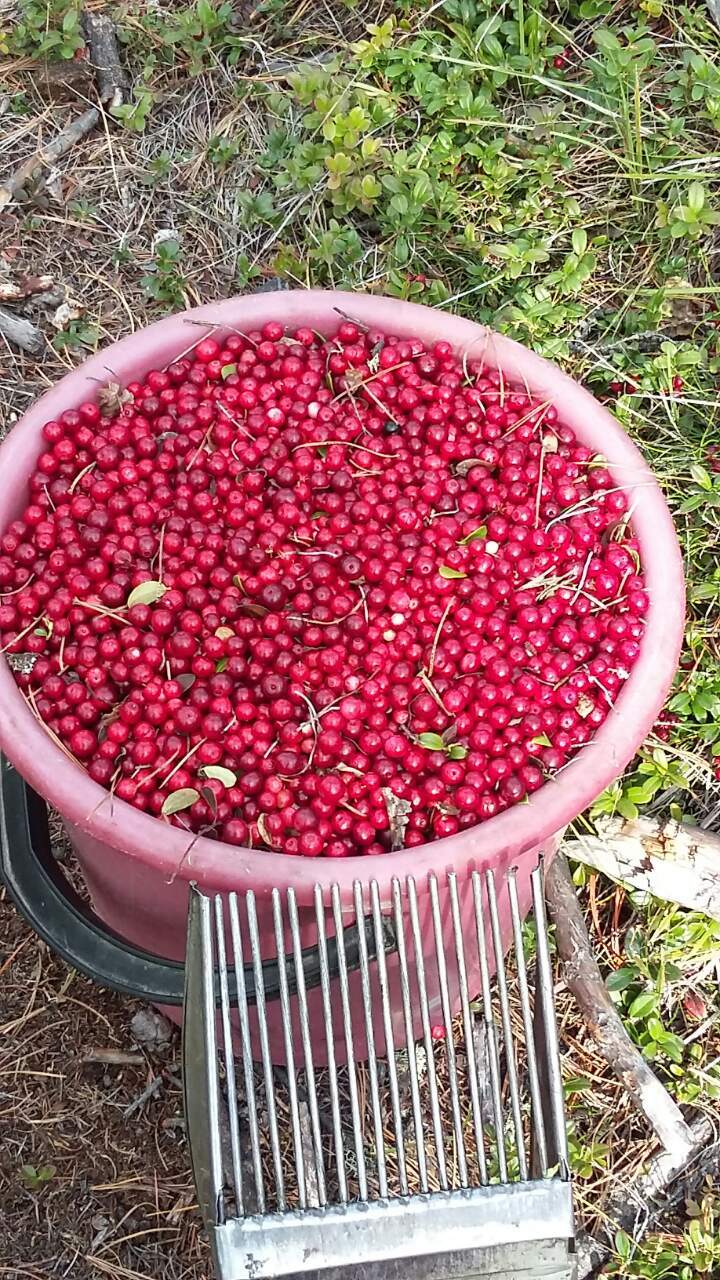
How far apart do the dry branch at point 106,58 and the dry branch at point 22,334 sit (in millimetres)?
717

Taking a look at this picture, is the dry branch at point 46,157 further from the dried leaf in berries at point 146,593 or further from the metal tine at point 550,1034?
the metal tine at point 550,1034

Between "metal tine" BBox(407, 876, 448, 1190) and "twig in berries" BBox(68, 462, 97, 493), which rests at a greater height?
"twig in berries" BBox(68, 462, 97, 493)

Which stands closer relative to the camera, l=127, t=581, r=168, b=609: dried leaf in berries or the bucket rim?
the bucket rim

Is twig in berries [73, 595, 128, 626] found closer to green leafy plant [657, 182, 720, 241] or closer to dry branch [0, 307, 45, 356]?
dry branch [0, 307, 45, 356]

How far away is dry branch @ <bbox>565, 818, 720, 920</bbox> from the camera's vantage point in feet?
6.83

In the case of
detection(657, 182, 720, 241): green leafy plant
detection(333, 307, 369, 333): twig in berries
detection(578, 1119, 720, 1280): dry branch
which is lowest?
detection(578, 1119, 720, 1280): dry branch

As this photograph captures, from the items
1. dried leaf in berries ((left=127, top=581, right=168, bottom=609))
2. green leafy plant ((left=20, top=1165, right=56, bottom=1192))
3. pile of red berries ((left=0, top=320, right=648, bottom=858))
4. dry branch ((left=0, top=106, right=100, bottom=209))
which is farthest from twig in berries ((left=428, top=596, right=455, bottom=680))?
dry branch ((left=0, top=106, right=100, bottom=209))

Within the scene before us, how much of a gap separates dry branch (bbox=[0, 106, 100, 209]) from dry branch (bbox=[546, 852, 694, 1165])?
2.19 metres

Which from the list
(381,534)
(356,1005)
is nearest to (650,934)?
(356,1005)

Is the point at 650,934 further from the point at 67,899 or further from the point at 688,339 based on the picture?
the point at 688,339

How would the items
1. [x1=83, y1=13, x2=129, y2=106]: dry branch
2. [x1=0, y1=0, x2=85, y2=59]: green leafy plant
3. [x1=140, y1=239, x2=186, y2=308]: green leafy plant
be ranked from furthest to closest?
[x1=83, y1=13, x2=129, y2=106]: dry branch → [x1=0, y1=0, x2=85, y2=59]: green leafy plant → [x1=140, y1=239, x2=186, y2=308]: green leafy plant

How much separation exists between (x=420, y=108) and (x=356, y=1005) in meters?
2.09

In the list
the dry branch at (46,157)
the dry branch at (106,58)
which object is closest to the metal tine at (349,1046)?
the dry branch at (46,157)

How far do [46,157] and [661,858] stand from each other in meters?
2.35
